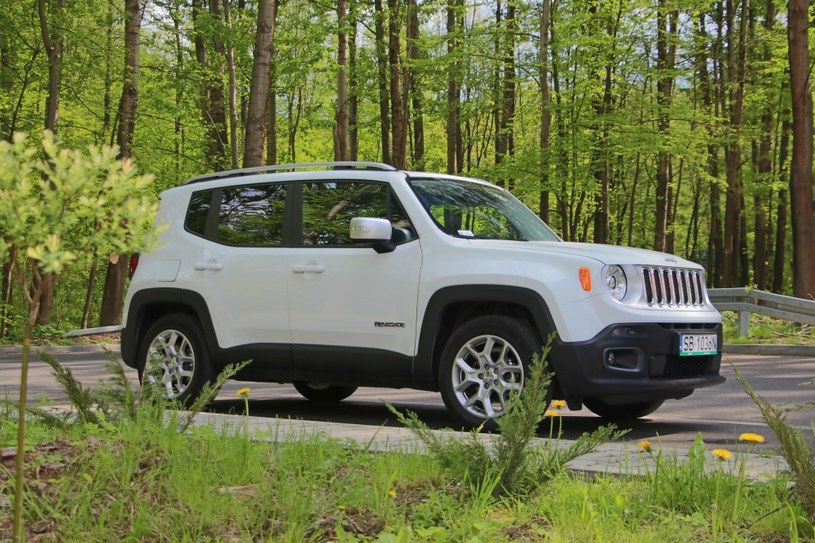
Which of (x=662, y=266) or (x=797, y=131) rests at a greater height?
(x=797, y=131)

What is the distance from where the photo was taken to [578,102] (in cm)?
2628

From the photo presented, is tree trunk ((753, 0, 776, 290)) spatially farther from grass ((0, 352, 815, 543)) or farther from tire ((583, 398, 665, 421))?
grass ((0, 352, 815, 543))

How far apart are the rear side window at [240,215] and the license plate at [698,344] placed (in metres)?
3.27

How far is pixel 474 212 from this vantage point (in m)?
7.40

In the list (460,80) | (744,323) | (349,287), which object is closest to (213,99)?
(460,80)

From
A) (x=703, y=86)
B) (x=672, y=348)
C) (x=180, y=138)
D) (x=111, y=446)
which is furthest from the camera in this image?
(x=180, y=138)

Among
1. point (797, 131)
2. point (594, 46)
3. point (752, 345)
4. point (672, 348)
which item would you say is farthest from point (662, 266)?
point (594, 46)

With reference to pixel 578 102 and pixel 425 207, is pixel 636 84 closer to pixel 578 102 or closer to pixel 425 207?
pixel 578 102

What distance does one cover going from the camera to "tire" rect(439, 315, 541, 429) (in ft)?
20.7

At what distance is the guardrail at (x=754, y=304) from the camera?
1598 cm

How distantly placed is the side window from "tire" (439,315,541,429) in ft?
3.35

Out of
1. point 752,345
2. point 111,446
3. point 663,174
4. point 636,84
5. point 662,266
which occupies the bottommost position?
point 752,345

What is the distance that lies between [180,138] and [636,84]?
51.9 feet

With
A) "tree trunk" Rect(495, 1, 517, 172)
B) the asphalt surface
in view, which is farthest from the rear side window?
"tree trunk" Rect(495, 1, 517, 172)
